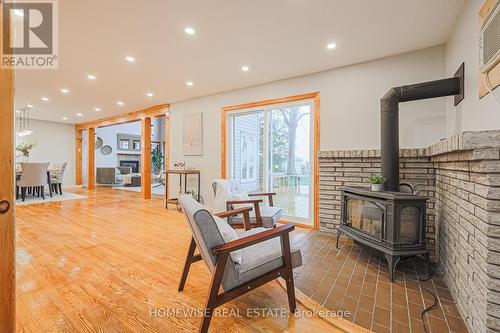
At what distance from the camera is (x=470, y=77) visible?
6.89 feet

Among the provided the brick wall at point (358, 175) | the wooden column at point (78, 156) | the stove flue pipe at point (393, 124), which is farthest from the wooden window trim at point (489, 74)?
the wooden column at point (78, 156)

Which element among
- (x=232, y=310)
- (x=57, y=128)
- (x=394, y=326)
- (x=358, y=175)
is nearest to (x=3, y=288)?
(x=232, y=310)

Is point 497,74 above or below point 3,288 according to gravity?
above

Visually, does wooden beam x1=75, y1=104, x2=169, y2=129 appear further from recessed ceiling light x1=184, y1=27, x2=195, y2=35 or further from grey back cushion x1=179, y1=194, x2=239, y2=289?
grey back cushion x1=179, y1=194, x2=239, y2=289

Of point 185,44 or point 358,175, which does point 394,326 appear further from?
point 185,44

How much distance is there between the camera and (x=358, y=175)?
3.29 m

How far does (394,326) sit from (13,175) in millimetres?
2383

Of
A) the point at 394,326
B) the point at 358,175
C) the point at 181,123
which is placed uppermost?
the point at 181,123

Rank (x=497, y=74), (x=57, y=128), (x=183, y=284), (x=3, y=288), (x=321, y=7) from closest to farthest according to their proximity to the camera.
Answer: (x=3, y=288) → (x=497, y=74) → (x=183, y=284) → (x=321, y=7) → (x=57, y=128)

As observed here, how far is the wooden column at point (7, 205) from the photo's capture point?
1010 mm

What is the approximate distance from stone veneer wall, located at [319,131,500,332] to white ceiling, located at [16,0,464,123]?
142 cm

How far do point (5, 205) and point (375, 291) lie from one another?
2.53 metres

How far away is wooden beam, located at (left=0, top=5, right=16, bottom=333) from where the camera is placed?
3.31ft

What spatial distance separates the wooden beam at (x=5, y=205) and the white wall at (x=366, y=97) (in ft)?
11.4
